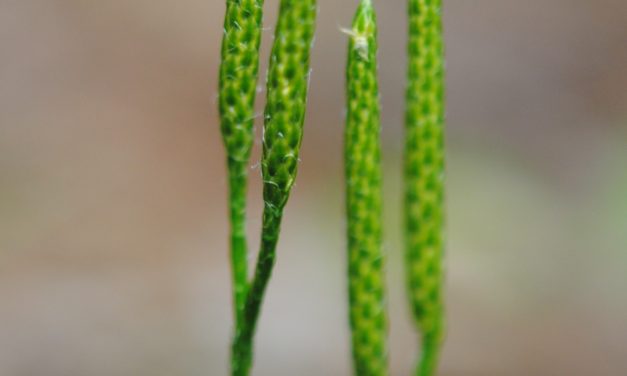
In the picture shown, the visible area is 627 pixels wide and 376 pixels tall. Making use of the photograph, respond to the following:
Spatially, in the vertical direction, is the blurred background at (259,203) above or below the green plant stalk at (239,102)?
below

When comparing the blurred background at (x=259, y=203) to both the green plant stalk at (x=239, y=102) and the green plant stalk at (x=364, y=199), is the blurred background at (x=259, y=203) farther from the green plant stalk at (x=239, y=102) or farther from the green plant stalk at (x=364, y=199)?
the green plant stalk at (x=239, y=102)

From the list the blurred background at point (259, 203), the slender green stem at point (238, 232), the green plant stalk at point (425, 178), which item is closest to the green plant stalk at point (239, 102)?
the slender green stem at point (238, 232)

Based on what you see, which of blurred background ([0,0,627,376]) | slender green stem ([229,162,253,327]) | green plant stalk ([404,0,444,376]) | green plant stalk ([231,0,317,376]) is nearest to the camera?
green plant stalk ([231,0,317,376])

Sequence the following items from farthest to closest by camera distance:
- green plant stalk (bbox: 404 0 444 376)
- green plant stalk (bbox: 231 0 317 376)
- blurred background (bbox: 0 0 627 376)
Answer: blurred background (bbox: 0 0 627 376) < green plant stalk (bbox: 404 0 444 376) < green plant stalk (bbox: 231 0 317 376)

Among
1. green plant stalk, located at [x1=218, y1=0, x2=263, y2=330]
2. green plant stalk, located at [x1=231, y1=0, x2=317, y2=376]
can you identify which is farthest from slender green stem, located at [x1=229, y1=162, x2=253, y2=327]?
green plant stalk, located at [x1=231, y1=0, x2=317, y2=376]

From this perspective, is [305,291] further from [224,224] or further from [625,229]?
[625,229]

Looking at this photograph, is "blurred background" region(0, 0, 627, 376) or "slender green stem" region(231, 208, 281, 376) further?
"blurred background" region(0, 0, 627, 376)

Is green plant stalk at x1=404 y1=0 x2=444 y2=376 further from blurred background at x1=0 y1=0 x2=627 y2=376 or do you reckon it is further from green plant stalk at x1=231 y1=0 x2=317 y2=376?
blurred background at x1=0 y1=0 x2=627 y2=376
